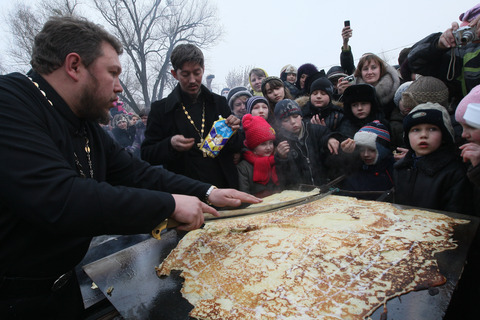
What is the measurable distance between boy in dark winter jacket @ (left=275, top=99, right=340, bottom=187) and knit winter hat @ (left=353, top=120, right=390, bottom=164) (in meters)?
0.40

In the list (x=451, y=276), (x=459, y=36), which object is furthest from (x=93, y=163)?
(x=459, y=36)

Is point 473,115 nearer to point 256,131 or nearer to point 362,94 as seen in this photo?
point 362,94

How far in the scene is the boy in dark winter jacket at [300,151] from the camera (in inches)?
138

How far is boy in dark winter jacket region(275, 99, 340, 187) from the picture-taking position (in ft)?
11.5

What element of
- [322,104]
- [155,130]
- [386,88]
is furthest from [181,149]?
[386,88]

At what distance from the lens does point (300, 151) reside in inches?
139

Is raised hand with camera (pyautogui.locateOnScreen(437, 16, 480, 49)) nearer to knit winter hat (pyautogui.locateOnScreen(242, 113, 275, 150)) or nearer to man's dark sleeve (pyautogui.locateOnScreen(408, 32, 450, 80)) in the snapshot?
man's dark sleeve (pyautogui.locateOnScreen(408, 32, 450, 80))

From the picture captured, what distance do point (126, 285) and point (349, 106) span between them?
334 cm

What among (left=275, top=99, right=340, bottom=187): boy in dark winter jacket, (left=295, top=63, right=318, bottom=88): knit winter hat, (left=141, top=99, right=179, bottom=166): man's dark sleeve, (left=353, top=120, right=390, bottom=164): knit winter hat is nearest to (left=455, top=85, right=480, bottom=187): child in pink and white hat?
(left=353, top=120, right=390, bottom=164): knit winter hat

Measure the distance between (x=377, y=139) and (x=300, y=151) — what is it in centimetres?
93

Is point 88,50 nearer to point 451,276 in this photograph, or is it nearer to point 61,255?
point 61,255

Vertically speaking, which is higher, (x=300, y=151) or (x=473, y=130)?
(x=473, y=130)

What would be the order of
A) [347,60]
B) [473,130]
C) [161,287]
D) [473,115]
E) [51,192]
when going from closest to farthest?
[51,192]
[161,287]
[473,115]
[473,130]
[347,60]

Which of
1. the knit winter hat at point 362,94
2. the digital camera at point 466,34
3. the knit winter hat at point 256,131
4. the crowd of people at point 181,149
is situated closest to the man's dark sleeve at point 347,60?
the crowd of people at point 181,149
